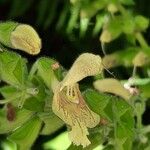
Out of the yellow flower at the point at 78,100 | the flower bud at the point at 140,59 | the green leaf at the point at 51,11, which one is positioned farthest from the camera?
the green leaf at the point at 51,11

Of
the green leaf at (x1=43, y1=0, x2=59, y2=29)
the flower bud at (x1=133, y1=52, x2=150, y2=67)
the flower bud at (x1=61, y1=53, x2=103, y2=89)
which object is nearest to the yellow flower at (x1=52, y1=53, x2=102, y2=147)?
the flower bud at (x1=61, y1=53, x2=103, y2=89)

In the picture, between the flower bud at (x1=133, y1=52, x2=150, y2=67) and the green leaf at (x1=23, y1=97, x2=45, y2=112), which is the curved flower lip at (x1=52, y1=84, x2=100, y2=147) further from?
the flower bud at (x1=133, y1=52, x2=150, y2=67)

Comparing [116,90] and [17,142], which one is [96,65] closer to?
[116,90]

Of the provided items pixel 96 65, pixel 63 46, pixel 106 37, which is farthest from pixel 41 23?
pixel 96 65

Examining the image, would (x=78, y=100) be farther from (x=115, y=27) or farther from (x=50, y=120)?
(x=115, y=27)

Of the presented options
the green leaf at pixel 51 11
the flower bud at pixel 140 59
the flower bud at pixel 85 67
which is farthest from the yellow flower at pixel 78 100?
the green leaf at pixel 51 11

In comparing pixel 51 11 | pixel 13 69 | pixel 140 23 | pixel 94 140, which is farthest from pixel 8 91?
pixel 51 11

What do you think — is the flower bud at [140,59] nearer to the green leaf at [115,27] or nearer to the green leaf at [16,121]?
the green leaf at [115,27]
